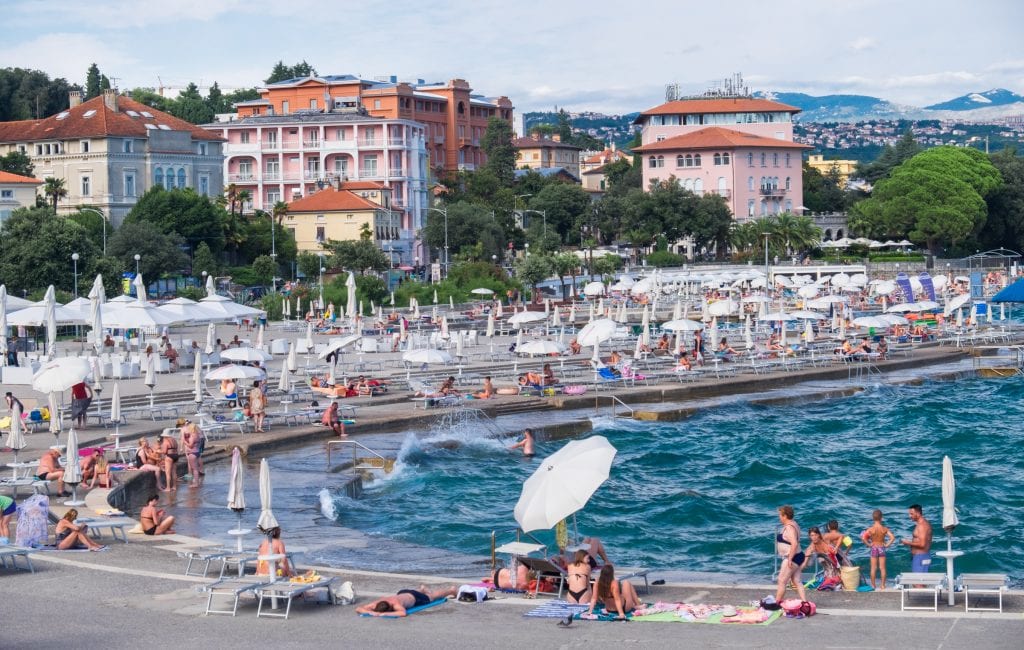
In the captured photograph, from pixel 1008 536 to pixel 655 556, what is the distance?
5.53m

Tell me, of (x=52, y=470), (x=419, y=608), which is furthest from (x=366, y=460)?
(x=419, y=608)

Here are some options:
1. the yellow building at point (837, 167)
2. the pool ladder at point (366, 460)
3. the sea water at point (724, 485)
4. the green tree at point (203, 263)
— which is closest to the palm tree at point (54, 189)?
the green tree at point (203, 263)

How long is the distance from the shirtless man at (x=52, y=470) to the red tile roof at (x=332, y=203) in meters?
63.3

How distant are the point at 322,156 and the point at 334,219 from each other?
11.4m

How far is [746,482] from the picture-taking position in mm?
26172

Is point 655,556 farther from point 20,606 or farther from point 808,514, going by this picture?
point 20,606

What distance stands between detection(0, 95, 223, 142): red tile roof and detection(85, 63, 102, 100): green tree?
96.1ft

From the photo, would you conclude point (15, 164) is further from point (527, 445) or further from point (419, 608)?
point (419, 608)

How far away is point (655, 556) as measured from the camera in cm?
1984

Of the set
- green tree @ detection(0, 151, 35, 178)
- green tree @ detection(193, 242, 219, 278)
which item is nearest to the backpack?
green tree @ detection(193, 242, 219, 278)

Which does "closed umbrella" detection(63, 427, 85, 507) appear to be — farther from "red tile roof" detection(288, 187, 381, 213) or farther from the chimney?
the chimney

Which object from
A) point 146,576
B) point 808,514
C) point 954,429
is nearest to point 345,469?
point 808,514

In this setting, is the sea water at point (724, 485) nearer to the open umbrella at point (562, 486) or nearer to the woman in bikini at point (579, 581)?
the open umbrella at point (562, 486)

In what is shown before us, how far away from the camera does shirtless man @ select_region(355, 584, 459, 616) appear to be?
42.1ft
